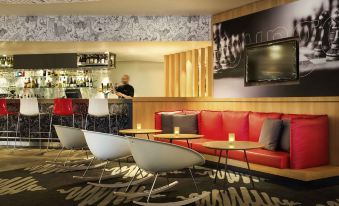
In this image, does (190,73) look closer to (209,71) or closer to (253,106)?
(209,71)

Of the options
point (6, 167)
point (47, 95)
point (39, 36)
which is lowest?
point (6, 167)

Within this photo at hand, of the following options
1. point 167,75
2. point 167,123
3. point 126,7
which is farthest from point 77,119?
point 167,75

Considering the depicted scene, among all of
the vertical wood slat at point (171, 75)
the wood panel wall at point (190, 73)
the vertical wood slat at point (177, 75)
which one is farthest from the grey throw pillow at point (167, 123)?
the vertical wood slat at point (171, 75)

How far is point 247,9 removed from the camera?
751 cm

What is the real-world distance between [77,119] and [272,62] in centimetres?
475

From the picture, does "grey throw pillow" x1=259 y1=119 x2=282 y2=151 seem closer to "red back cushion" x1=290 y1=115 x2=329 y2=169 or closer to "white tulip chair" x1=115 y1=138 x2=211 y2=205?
"red back cushion" x1=290 y1=115 x2=329 y2=169

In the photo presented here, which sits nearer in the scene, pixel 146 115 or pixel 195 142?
pixel 195 142

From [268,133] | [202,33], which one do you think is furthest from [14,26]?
[268,133]

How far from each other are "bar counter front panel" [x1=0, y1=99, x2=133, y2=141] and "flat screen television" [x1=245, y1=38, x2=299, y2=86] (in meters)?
2.83

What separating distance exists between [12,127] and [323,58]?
24.1 ft

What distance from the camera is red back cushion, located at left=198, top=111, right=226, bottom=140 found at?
278 inches

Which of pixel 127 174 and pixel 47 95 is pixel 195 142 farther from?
pixel 47 95

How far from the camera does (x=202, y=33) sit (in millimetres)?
8695

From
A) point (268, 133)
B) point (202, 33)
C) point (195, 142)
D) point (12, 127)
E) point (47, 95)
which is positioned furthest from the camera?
point (47, 95)
